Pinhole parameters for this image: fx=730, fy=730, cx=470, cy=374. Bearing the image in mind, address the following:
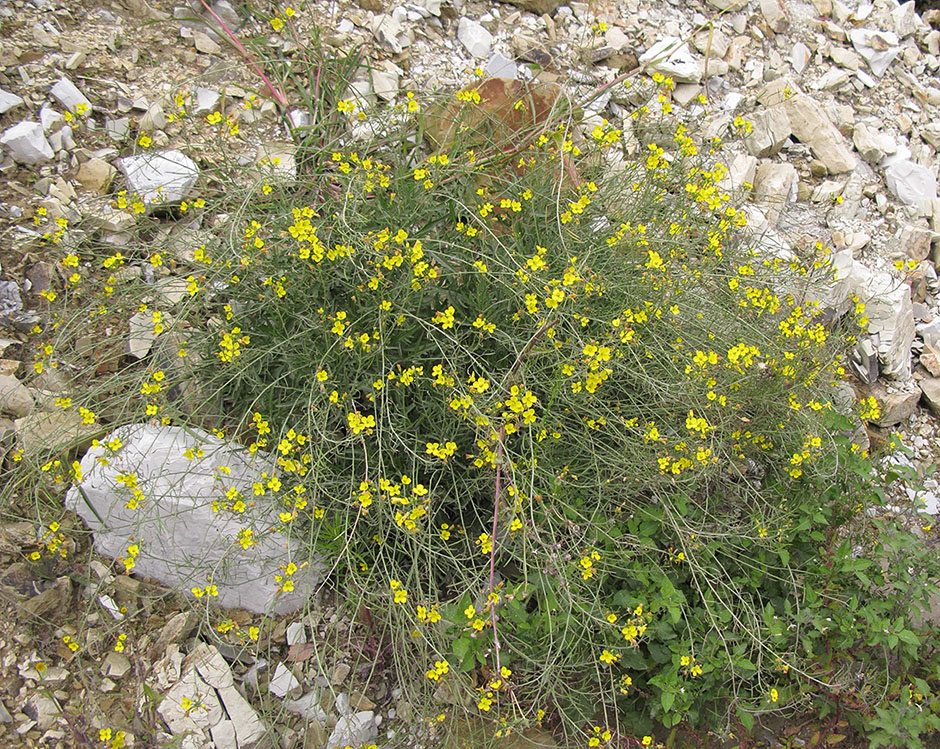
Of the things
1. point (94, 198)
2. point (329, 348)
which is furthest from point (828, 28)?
point (94, 198)

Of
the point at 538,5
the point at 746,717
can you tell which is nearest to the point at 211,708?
the point at 746,717

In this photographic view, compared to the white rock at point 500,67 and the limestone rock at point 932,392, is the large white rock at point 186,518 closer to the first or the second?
the white rock at point 500,67

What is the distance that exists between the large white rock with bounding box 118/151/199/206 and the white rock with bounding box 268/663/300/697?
1839 millimetres

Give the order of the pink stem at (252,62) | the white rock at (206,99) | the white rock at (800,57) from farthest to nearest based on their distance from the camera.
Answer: the white rock at (800,57) → the white rock at (206,99) → the pink stem at (252,62)

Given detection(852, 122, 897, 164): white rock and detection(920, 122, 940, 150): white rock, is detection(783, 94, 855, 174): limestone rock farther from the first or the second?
detection(920, 122, 940, 150): white rock

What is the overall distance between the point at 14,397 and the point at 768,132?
12.5 ft

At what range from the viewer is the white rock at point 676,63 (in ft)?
13.1

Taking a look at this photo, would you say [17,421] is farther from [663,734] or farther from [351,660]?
[663,734]

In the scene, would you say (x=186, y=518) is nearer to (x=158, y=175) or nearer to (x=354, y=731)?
(x=354, y=731)

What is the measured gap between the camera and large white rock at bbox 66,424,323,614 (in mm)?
2400

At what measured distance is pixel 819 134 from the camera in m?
4.03

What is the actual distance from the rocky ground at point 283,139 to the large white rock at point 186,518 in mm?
94

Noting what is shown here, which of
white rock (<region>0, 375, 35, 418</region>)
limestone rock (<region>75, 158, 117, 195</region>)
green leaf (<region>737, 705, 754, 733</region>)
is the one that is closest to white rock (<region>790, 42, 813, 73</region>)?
green leaf (<region>737, 705, 754, 733</region>)

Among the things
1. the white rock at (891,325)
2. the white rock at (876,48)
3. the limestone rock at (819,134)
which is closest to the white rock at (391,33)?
the limestone rock at (819,134)
